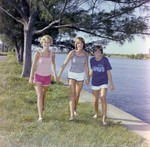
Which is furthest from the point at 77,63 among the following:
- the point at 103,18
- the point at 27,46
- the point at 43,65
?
the point at 27,46

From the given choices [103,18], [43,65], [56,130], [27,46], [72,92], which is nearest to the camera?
[56,130]

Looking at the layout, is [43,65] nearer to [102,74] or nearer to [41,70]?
[41,70]

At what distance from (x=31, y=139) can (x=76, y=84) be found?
65.3 inches

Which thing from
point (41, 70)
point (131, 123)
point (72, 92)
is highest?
point (41, 70)

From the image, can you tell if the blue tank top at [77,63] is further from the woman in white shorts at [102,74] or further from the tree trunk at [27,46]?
the tree trunk at [27,46]

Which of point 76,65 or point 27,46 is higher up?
point 27,46

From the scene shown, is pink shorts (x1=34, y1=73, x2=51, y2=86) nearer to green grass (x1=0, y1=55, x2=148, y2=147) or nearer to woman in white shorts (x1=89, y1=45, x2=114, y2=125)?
green grass (x1=0, y1=55, x2=148, y2=147)

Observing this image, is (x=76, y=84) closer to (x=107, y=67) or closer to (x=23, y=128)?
(x=107, y=67)

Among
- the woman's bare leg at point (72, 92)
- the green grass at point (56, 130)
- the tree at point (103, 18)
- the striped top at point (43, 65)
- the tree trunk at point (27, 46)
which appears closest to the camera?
the green grass at point (56, 130)

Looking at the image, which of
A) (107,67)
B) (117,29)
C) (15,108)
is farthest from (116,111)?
(117,29)

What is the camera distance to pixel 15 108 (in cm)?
440

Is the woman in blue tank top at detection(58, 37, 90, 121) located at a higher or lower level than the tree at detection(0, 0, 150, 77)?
lower

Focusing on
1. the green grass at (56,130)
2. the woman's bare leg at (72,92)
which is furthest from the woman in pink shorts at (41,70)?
the woman's bare leg at (72,92)

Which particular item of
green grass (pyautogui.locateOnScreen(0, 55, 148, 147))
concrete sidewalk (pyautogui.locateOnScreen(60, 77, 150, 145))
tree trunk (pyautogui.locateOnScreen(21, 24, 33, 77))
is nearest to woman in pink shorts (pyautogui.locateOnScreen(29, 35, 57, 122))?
green grass (pyautogui.locateOnScreen(0, 55, 148, 147))
